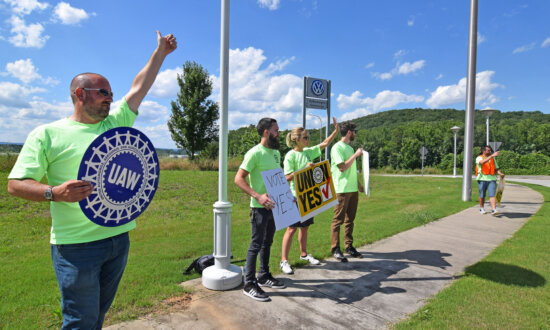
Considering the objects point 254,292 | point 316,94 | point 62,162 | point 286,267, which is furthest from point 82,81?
point 316,94

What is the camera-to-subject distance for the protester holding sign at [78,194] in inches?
65.0

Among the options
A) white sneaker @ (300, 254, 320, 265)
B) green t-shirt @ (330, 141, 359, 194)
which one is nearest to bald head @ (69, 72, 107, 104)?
green t-shirt @ (330, 141, 359, 194)

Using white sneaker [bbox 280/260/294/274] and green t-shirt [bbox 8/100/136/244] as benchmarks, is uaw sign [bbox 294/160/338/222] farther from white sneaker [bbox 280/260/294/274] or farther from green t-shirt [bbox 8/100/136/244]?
green t-shirt [bbox 8/100/136/244]

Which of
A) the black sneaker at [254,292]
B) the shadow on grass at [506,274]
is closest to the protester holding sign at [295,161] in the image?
the black sneaker at [254,292]

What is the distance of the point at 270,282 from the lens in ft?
12.7

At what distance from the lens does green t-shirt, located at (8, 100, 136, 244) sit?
167cm

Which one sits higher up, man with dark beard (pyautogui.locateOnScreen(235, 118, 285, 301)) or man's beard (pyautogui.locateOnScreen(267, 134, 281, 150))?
man's beard (pyautogui.locateOnScreen(267, 134, 281, 150))

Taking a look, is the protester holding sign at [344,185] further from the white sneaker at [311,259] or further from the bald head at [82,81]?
the bald head at [82,81]

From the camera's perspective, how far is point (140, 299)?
3.41 metres

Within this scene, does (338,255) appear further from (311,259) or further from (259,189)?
(259,189)

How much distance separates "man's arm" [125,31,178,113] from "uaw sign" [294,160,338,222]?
2242 millimetres

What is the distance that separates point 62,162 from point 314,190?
3.09 metres

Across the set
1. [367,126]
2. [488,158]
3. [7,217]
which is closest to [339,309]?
[488,158]

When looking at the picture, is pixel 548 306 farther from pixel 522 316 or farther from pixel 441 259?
pixel 441 259
